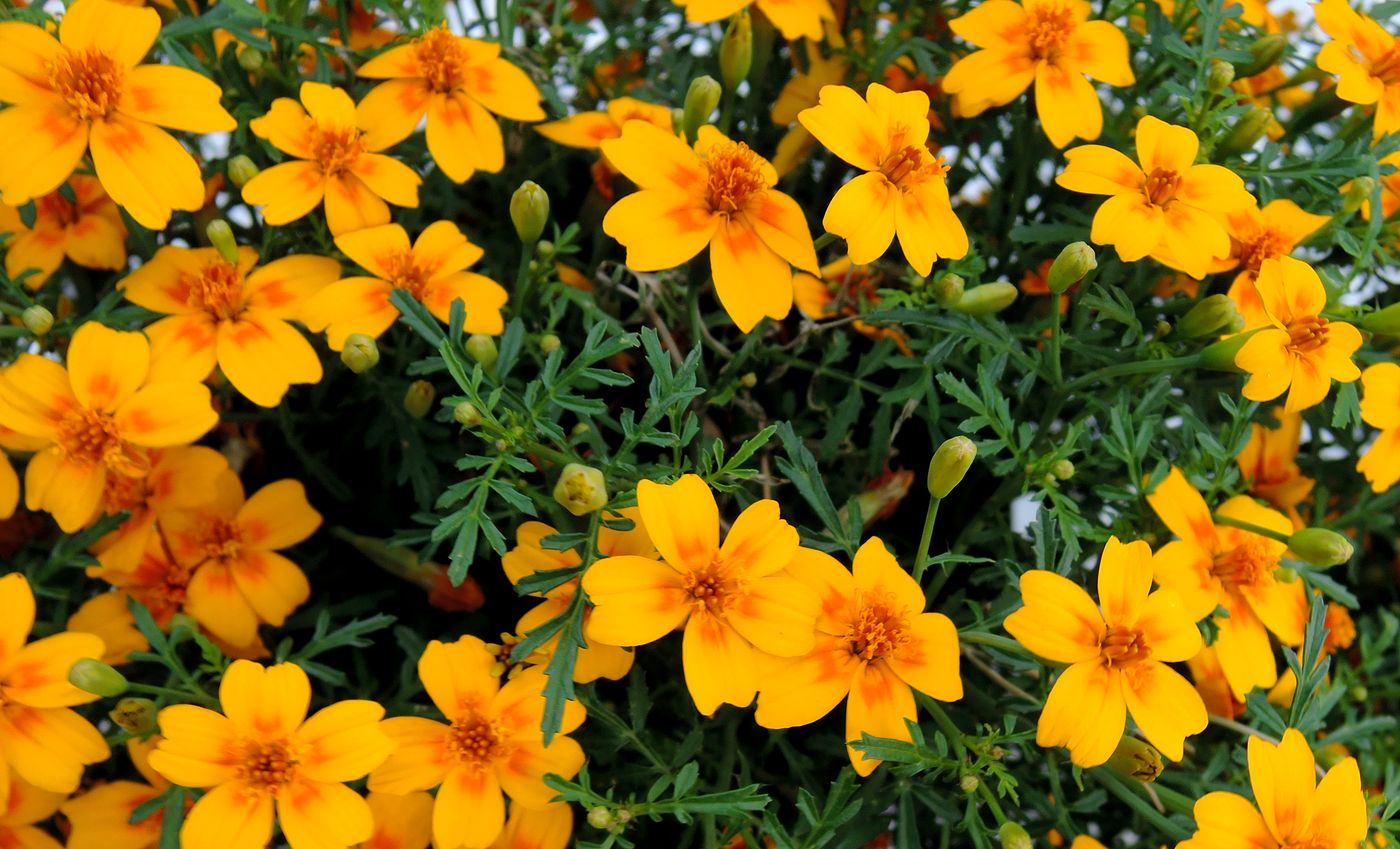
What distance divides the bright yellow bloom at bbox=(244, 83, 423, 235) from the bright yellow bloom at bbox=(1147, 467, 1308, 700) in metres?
0.61

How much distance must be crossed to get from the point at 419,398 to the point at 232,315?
151 mm

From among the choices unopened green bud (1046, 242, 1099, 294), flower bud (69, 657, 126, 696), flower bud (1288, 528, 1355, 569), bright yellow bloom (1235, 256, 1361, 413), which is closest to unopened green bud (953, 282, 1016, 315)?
unopened green bud (1046, 242, 1099, 294)

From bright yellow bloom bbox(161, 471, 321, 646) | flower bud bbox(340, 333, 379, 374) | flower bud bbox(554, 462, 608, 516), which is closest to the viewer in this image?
flower bud bbox(554, 462, 608, 516)

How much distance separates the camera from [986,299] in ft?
2.60

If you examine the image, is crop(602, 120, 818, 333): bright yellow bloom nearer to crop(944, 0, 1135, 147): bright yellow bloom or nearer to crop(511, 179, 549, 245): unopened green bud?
crop(511, 179, 549, 245): unopened green bud

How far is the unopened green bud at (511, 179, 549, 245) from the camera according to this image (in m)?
0.77

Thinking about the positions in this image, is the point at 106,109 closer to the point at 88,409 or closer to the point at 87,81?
the point at 87,81

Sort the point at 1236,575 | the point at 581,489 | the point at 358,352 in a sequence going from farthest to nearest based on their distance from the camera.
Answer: the point at 1236,575, the point at 358,352, the point at 581,489

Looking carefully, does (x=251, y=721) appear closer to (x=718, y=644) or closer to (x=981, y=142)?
(x=718, y=644)

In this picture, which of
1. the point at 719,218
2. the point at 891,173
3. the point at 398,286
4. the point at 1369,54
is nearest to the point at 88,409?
the point at 398,286

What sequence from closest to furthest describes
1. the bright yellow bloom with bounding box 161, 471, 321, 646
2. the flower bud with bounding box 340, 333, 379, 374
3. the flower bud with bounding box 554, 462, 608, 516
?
the flower bud with bounding box 554, 462, 608, 516 → the flower bud with bounding box 340, 333, 379, 374 → the bright yellow bloom with bounding box 161, 471, 321, 646

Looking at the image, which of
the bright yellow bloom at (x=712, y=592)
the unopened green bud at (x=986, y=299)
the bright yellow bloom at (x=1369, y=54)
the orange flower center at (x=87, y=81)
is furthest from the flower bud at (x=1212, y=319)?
the orange flower center at (x=87, y=81)

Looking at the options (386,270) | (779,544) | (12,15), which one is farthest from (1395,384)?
(12,15)

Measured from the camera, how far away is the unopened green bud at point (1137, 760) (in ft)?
2.30
